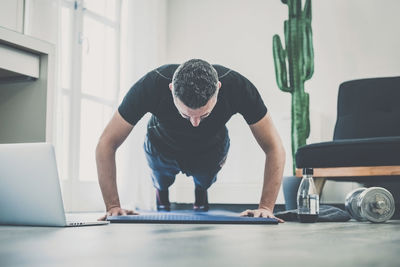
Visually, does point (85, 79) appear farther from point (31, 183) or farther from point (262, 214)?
point (31, 183)

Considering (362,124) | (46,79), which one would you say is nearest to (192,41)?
(362,124)

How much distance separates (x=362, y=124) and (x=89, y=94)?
1.72m

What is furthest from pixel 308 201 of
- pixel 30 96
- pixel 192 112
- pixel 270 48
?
pixel 270 48

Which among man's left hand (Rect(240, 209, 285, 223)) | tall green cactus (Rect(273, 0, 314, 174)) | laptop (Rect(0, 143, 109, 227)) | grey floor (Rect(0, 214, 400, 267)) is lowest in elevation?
man's left hand (Rect(240, 209, 285, 223))

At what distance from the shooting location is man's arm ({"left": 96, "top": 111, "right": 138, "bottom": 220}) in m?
1.63

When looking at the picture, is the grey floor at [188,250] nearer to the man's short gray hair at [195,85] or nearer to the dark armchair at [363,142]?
the man's short gray hair at [195,85]

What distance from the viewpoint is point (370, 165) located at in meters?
2.35

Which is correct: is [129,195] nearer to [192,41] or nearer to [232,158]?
[232,158]

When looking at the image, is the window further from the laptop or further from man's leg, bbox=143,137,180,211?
the laptop

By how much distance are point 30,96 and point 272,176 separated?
86cm

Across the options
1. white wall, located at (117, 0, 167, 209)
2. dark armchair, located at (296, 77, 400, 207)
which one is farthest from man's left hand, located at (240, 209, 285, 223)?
white wall, located at (117, 0, 167, 209)

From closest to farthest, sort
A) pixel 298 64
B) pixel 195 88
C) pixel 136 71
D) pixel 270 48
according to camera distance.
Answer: pixel 195 88 → pixel 298 64 → pixel 136 71 → pixel 270 48

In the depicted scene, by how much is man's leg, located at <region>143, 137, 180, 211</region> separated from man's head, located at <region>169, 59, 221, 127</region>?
615 mm

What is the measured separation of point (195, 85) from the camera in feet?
4.69
